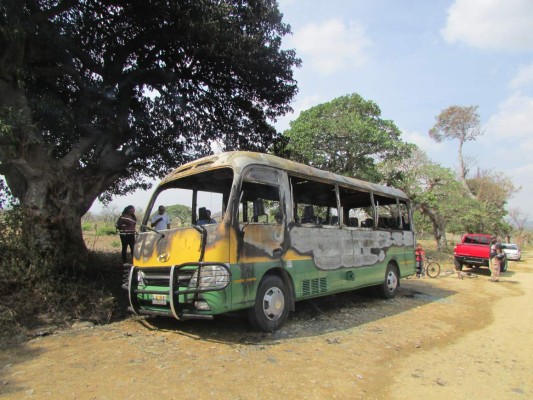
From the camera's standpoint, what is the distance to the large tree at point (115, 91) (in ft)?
23.3

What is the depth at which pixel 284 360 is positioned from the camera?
4707 millimetres

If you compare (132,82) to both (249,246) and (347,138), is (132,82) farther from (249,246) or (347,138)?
(347,138)

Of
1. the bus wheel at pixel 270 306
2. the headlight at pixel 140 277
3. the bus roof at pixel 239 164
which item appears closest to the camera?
the bus wheel at pixel 270 306

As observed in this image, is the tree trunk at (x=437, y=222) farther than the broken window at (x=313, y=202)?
Yes

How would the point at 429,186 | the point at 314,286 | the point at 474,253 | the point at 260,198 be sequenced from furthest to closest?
the point at 429,186
the point at 474,253
the point at 314,286
the point at 260,198

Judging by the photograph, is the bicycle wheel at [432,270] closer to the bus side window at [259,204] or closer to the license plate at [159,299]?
the bus side window at [259,204]

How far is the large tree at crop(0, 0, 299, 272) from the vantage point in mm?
7109

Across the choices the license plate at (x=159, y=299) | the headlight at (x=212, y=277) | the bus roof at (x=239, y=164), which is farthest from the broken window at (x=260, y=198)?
the license plate at (x=159, y=299)

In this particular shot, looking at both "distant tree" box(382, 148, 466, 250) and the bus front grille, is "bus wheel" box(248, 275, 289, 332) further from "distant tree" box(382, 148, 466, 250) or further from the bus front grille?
"distant tree" box(382, 148, 466, 250)

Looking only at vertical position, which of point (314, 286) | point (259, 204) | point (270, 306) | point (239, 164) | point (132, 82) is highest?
point (132, 82)

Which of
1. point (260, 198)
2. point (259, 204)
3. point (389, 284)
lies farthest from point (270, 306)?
point (389, 284)

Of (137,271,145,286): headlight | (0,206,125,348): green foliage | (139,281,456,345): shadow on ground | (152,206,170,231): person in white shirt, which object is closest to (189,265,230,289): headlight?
(139,281,456,345): shadow on ground

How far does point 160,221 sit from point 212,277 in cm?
177

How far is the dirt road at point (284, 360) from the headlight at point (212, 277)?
0.84 metres
